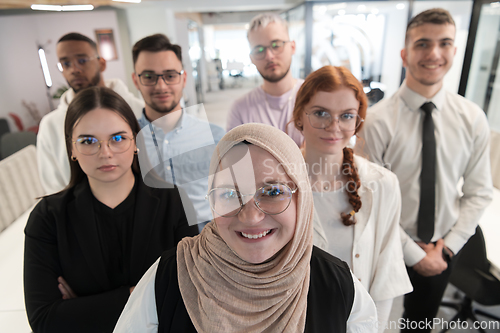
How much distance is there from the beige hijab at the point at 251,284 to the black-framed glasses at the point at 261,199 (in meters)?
0.04

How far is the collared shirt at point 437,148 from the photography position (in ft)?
4.20

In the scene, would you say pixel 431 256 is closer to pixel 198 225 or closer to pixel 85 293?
pixel 198 225

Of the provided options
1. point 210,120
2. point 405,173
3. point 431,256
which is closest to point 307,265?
point 210,120

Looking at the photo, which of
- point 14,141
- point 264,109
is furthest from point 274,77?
point 14,141

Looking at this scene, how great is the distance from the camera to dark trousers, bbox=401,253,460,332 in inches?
54.1

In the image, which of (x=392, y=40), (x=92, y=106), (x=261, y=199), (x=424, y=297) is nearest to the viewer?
(x=261, y=199)

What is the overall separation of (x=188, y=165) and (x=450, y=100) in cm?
136

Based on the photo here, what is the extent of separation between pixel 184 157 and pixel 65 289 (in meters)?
0.59

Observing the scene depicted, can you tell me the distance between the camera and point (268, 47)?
43.0 inches

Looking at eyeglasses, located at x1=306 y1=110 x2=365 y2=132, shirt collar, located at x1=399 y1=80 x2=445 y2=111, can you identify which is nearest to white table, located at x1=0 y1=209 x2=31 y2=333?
eyeglasses, located at x1=306 y1=110 x2=365 y2=132

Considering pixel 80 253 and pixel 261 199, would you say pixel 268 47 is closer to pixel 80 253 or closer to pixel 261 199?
pixel 261 199

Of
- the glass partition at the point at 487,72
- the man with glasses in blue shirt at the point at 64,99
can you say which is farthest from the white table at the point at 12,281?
the glass partition at the point at 487,72

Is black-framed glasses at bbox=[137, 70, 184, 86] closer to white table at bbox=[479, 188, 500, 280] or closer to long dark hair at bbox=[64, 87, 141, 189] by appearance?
long dark hair at bbox=[64, 87, 141, 189]

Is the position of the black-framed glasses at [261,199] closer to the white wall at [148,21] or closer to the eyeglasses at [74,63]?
the eyeglasses at [74,63]
